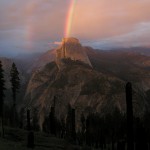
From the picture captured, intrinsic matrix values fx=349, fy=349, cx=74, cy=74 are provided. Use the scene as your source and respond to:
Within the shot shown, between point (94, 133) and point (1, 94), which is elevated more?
point (1, 94)

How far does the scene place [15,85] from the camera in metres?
91.2

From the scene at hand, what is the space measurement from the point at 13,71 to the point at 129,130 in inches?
2750

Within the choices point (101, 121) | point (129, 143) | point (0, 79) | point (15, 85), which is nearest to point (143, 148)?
point (129, 143)

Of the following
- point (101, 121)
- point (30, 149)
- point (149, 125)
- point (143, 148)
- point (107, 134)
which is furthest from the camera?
point (101, 121)

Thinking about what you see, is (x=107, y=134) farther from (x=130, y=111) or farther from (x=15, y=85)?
(x=130, y=111)

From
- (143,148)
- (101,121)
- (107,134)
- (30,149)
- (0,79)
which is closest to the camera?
(30,149)

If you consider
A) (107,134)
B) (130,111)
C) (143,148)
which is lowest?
(107,134)

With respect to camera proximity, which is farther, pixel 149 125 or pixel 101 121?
pixel 101 121

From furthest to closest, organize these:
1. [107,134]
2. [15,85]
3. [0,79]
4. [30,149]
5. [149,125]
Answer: [107,134], [149,125], [15,85], [0,79], [30,149]

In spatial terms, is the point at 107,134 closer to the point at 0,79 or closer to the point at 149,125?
the point at 149,125

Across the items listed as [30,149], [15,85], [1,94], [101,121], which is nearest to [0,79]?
[1,94]

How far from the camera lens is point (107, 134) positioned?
107 m

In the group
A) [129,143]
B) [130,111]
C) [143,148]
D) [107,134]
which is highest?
[130,111]

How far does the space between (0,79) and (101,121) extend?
50.2 m
